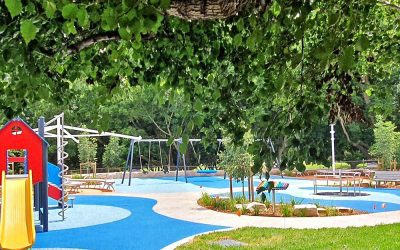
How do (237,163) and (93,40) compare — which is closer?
(93,40)

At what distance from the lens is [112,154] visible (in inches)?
1318

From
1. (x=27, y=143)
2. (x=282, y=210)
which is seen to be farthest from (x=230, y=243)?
(x=27, y=143)

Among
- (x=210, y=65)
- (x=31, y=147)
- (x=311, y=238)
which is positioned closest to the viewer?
(x=210, y=65)

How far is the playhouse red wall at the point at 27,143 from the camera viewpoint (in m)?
11.6

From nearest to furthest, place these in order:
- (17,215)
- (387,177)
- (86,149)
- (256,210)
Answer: (17,215) < (256,210) < (387,177) < (86,149)

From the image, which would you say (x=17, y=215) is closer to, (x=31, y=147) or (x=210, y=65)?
(x=31, y=147)

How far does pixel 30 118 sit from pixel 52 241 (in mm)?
24741

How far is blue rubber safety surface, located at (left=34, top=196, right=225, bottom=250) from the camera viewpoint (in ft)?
33.5

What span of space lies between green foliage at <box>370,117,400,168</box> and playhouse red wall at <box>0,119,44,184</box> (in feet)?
62.5

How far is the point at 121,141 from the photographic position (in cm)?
3666

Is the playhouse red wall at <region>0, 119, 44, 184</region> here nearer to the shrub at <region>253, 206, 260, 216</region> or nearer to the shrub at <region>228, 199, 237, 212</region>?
the shrub at <region>228, 199, 237, 212</region>

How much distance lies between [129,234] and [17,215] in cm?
289

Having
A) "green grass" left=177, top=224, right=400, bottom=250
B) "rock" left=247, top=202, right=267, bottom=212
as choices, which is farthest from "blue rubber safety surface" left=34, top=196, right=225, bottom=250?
"rock" left=247, top=202, right=267, bottom=212

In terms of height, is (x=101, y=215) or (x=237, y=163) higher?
(x=237, y=163)
